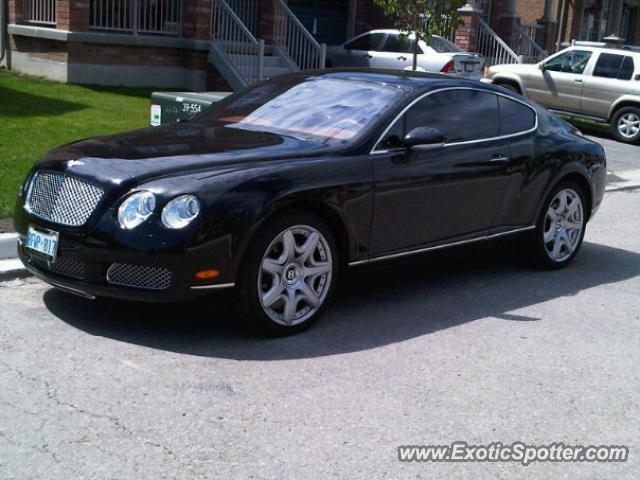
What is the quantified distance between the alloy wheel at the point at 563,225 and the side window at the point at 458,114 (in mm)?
991

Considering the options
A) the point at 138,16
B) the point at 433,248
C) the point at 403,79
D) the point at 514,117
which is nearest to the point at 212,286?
the point at 433,248

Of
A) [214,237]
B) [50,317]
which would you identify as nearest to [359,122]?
[214,237]

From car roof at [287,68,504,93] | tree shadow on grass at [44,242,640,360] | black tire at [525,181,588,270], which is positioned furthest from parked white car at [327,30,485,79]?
car roof at [287,68,504,93]

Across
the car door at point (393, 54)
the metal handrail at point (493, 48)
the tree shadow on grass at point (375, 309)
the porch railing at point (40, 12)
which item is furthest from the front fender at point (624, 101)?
the tree shadow on grass at point (375, 309)

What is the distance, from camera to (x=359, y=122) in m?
6.34

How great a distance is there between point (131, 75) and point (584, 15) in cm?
1880

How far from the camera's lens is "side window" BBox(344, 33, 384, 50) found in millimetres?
20609

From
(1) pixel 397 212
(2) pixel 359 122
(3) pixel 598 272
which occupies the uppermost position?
(2) pixel 359 122

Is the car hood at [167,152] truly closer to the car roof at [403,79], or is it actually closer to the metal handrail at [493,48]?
the car roof at [403,79]

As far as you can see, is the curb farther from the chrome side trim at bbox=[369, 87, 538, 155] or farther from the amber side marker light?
the chrome side trim at bbox=[369, 87, 538, 155]

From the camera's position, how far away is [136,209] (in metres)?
5.27

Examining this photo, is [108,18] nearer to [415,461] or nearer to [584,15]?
[415,461]

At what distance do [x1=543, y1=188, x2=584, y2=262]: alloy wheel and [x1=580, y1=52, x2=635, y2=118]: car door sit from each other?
1184 centimetres

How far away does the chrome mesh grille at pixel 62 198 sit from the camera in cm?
539
